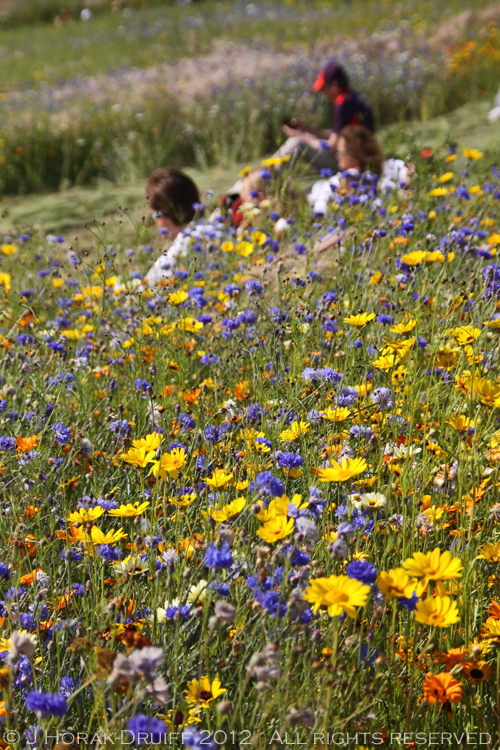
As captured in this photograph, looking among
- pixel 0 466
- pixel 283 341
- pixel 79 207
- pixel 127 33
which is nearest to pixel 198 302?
pixel 283 341

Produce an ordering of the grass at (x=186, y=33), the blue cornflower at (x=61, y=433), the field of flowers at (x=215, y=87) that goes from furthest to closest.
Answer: the grass at (x=186, y=33), the field of flowers at (x=215, y=87), the blue cornflower at (x=61, y=433)

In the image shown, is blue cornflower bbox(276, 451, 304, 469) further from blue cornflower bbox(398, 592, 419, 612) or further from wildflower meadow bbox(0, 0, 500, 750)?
blue cornflower bbox(398, 592, 419, 612)

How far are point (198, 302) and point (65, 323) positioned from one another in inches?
27.9

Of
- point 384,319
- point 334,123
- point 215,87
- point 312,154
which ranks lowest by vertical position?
point 384,319

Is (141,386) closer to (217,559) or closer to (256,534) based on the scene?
(256,534)

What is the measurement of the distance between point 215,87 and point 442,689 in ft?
32.9

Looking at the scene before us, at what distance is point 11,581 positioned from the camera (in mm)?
1529

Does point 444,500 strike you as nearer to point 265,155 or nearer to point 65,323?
point 65,323

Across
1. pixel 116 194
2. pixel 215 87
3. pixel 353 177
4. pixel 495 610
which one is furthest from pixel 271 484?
pixel 215 87

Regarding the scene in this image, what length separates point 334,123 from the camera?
633 centimetres

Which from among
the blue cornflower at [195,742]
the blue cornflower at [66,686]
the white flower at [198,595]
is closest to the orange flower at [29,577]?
the blue cornflower at [66,686]

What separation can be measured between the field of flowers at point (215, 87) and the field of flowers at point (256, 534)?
609 cm

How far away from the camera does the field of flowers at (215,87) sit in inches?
348

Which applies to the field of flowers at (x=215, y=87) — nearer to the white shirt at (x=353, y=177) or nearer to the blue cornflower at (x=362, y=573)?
the white shirt at (x=353, y=177)
